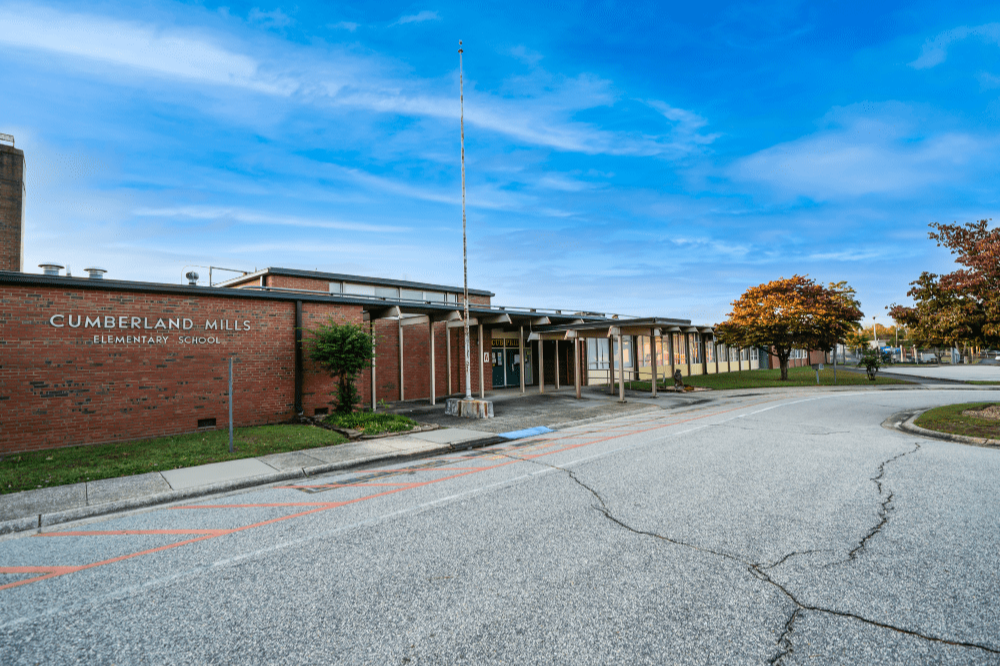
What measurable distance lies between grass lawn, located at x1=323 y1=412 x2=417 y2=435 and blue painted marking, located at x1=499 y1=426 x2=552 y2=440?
8.75 feet

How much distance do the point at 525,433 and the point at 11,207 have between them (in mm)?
31857

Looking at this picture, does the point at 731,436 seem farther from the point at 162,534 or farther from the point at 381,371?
the point at 381,371

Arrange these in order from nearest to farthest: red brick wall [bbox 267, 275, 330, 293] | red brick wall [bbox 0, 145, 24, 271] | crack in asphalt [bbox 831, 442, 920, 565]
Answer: crack in asphalt [bbox 831, 442, 920, 565]
red brick wall [bbox 267, 275, 330, 293]
red brick wall [bbox 0, 145, 24, 271]

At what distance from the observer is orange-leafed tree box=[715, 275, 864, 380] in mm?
30453

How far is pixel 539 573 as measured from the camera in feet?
13.2

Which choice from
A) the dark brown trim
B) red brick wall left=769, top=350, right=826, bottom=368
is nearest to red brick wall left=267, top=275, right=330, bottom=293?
the dark brown trim

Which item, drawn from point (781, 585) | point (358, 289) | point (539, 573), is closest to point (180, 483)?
point (539, 573)

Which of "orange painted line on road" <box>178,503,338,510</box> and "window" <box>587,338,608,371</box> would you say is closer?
"orange painted line on road" <box>178,503,338,510</box>

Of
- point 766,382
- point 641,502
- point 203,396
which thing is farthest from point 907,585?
point 766,382

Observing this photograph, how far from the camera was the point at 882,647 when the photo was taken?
9.62 feet

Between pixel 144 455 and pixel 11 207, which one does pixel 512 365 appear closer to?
pixel 144 455

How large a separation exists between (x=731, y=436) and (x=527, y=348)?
17112 millimetres

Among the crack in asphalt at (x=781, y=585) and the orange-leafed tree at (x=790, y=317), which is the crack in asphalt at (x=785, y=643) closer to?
the crack in asphalt at (x=781, y=585)

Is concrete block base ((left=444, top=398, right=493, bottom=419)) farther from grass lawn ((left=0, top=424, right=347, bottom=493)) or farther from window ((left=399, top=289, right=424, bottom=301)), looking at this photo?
window ((left=399, top=289, right=424, bottom=301))
